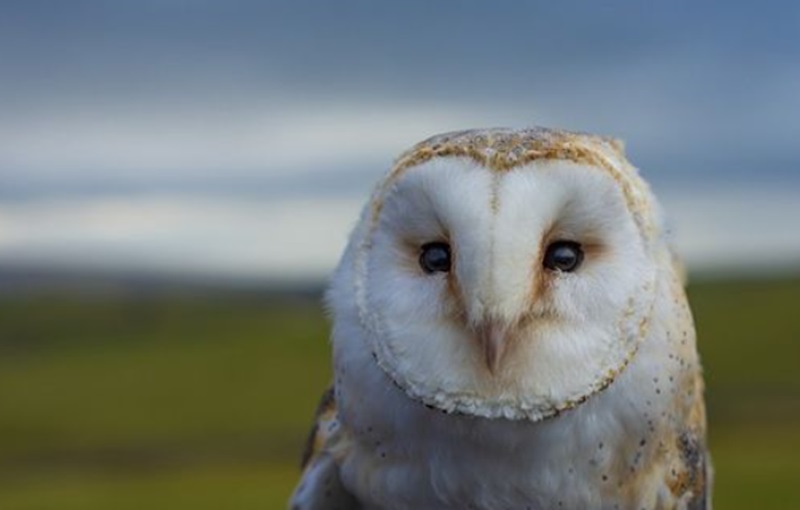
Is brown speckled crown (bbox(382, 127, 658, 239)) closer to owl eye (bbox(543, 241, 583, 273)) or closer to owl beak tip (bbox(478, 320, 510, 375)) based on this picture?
owl eye (bbox(543, 241, 583, 273))

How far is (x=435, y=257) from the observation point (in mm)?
2686

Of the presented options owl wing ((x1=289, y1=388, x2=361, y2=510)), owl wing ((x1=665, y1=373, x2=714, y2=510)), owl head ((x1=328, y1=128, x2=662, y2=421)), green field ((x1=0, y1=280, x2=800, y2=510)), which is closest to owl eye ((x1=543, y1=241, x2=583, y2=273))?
owl head ((x1=328, y1=128, x2=662, y2=421))

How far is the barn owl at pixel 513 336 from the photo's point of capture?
2637 mm

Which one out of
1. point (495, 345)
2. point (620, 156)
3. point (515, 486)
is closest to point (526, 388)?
point (495, 345)

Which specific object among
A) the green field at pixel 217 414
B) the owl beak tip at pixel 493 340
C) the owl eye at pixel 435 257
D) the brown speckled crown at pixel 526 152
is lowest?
the green field at pixel 217 414

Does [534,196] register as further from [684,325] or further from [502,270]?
[684,325]

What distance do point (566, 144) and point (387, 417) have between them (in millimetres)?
730

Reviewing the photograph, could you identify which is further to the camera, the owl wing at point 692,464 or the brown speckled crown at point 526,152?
the owl wing at point 692,464

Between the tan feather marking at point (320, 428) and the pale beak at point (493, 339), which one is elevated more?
the pale beak at point (493, 339)

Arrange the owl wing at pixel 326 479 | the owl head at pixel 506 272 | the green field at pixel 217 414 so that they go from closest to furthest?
the owl head at pixel 506 272 → the owl wing at pixel 326 479 → the green field at pixel 217 414

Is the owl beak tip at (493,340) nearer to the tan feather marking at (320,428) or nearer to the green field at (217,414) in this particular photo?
the tan feather marking at (320,428)

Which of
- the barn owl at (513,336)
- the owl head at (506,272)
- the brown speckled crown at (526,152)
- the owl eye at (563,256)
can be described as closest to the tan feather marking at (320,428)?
the barn owl at (513,336)

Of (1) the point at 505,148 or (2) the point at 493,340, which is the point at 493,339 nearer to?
(2) the point at 493,340

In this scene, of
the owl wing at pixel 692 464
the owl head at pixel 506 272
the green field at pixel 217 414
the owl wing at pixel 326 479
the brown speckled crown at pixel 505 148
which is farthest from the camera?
the green field at pixel 217 414
